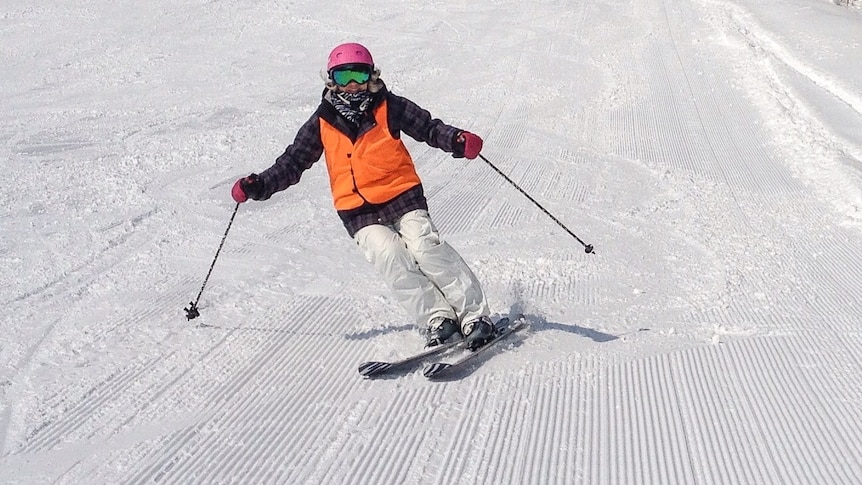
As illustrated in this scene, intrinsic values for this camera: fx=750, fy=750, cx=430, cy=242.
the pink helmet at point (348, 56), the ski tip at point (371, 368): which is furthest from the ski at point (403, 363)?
the pink helmet at point (348, 56)

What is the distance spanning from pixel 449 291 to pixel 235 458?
1488 millimetres

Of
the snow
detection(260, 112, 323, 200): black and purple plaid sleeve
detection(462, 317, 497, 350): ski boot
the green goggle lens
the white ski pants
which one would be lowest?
the snow

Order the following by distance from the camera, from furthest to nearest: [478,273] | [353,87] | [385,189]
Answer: [478,273]
[385,189]
[353,87]

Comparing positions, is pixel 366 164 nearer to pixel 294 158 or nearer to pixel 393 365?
pixel 294 158

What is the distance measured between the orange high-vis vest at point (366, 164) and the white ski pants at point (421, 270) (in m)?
0.17

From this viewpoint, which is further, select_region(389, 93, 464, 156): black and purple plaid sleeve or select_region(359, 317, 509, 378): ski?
select_region(389, 93, 464, 156): black and purple plaid sleeve

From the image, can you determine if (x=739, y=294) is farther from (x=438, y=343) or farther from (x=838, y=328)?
(x=438, y=343)

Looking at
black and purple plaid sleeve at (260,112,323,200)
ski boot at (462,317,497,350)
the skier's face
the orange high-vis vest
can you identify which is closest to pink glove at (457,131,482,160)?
the orange high-vis vest

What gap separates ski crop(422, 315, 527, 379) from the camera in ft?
12.4

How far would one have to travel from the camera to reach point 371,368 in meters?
3.86

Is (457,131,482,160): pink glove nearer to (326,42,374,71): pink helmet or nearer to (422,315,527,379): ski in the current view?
(326,42,374,71): pink helmet

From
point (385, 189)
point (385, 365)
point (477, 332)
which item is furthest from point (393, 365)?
point (385, 189)

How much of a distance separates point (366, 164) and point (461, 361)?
1.16 metres

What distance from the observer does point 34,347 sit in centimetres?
414
